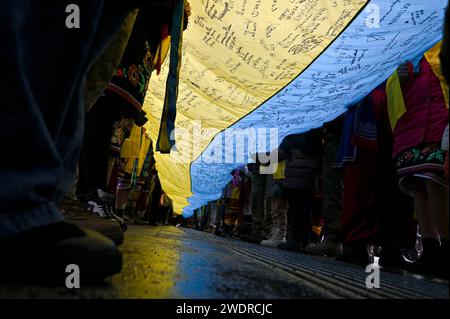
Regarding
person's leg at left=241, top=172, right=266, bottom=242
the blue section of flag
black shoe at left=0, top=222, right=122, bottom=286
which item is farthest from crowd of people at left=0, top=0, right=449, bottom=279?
person's leg at left=241, top=172, right=266, bottom=242

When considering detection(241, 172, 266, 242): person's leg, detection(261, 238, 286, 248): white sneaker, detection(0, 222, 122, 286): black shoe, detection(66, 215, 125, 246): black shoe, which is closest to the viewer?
detection(0, 222, 122, 286): black shoe

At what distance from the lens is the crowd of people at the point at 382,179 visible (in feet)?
5.51

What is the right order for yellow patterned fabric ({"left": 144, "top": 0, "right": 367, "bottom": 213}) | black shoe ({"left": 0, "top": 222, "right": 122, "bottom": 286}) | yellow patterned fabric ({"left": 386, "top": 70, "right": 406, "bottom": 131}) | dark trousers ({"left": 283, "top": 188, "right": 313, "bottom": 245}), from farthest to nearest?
dark trousers ({"left": 283, "top": 188, "right": 313, "bottom": 245}) → yellow patterned fabric ({"left": 386, "top": 70, "right": 406, "bottom": 131}) → yellow patterned fabric ({"left": 144, "top": 0, "right": 367, "bottom": 213}) → black shoe ({"left": 0, "top": 222, "right": 122, "bottom": 286})

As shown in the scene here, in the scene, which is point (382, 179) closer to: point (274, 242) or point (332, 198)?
point (332, 198)

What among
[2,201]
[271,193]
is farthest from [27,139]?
[271,193]

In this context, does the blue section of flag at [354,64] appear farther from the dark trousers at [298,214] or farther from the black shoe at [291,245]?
the black shoe at [291,245]

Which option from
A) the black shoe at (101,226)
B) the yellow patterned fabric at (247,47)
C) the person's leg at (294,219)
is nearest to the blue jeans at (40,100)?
the black shoe at (101,226)

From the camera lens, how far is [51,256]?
0.55 m

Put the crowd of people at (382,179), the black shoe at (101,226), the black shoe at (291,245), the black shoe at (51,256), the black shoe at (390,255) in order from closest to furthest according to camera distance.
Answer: the black shoe at (51,256)
the black shoe at (101,226)
the crowd of people at (382,179)
the black shoe at (390,255)
the black shoe at (291,245)

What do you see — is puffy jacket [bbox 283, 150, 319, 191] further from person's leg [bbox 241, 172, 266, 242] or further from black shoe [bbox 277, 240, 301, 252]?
person's leg [bbox 241, 172, 266, 242]

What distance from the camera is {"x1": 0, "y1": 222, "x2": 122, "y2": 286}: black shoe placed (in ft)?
1.79

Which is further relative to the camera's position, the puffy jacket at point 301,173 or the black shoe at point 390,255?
the puffy jacket at point 301,173

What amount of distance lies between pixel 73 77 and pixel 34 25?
111 millimetres

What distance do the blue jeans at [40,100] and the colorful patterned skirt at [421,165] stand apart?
1476 millimetres
